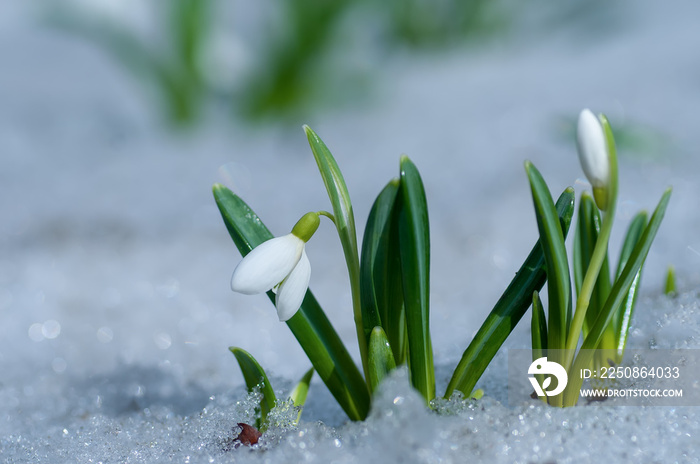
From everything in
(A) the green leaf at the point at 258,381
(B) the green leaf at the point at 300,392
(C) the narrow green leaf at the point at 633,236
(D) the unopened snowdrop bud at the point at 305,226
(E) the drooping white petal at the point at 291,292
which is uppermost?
(D) the unopened snowdrop bud at the point at 305,226

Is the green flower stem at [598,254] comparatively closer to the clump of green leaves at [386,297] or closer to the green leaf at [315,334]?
the clump of green leaves at [386,297]

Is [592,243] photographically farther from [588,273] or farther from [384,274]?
[384,274]

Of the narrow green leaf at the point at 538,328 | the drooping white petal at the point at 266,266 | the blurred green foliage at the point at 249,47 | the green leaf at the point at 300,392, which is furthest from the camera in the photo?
the blurred green foliage at the point at 249,47

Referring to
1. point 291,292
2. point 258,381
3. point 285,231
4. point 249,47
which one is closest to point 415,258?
point 291,292

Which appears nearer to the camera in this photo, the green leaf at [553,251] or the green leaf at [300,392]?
the green leaf at [553,251]

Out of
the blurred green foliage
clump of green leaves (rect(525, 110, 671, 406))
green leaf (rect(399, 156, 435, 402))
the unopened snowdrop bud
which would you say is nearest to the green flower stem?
clump of green leaves (rect(525, 110, 671, 406))

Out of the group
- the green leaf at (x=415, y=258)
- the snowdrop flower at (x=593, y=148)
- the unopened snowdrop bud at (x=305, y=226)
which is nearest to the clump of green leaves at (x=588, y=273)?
the snowdrop flower at (x=593, y=148)

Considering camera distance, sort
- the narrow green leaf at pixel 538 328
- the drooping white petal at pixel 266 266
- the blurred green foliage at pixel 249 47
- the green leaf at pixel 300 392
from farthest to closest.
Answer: the blurred green foliage at pixel 249 47, the green leaf at pixel 300 392, the narrow green leaf at pixel 538 328, the drooping white petal at pixel 266 266
